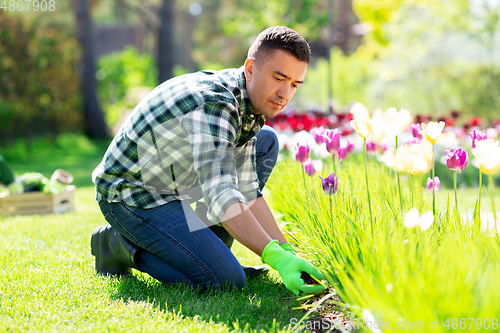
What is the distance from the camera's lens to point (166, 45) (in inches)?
455

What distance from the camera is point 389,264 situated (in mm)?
1393

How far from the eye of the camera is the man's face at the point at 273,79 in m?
1.88

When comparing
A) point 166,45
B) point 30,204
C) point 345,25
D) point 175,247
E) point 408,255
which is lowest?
point 30,204

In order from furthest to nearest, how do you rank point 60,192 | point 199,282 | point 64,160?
point 64,160, point 60,192, point 199,282

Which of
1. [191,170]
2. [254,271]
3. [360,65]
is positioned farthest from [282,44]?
[360,65]

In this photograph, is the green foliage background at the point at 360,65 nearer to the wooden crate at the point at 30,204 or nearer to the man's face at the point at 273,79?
the wooden crate at the point at 30,204

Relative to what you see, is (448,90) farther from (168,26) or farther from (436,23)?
(168,26)

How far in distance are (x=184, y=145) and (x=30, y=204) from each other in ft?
8.34

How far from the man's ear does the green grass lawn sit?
1.01 m

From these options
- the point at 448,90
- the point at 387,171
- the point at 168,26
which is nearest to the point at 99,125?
the point at 168,26

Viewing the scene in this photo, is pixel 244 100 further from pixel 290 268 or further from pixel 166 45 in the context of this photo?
pixel 166 45

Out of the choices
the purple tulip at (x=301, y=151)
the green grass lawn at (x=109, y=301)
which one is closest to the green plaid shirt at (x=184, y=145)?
the purple tulip at (x=301, y=151)

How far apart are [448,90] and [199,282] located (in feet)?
35.1

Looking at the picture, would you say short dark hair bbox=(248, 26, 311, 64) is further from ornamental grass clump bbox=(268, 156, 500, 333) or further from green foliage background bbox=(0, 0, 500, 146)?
green foliage background bbox=(0, 0, 500, 146)
